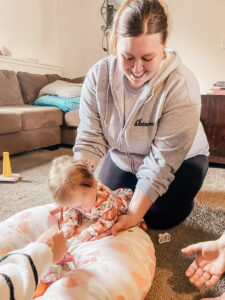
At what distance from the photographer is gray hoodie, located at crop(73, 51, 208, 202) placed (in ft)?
3.02

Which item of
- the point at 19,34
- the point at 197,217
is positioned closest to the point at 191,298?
the point at 197,217

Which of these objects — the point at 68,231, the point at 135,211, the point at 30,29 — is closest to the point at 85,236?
the point at 68,231

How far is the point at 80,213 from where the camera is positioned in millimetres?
977

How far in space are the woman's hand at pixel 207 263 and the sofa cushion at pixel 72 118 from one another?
194 centimetres

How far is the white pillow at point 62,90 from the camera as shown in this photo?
267 centimetres

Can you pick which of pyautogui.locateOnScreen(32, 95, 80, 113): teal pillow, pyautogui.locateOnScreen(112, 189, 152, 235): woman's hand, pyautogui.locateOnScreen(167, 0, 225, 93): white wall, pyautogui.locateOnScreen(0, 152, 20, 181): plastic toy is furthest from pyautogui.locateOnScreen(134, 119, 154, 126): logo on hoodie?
pyautogui.locateOnScreen(167, 0, 225, 93): white wall

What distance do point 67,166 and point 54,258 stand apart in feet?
0.87

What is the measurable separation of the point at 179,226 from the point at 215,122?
3.70 ft

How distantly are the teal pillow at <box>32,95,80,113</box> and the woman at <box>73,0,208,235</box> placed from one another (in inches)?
58.0

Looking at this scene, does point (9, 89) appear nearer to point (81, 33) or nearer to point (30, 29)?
Result: point (30, 29)

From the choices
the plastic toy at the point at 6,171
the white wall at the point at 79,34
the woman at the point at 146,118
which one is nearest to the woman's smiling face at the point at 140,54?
the woman at the point at 146,118

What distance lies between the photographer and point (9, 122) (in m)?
2.02

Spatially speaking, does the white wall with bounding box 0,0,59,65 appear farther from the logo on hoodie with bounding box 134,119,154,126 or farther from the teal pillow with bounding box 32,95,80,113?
the logo on hoodie with bounding box 134,119,154,126

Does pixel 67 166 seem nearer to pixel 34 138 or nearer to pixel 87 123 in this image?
pixel 87 123
